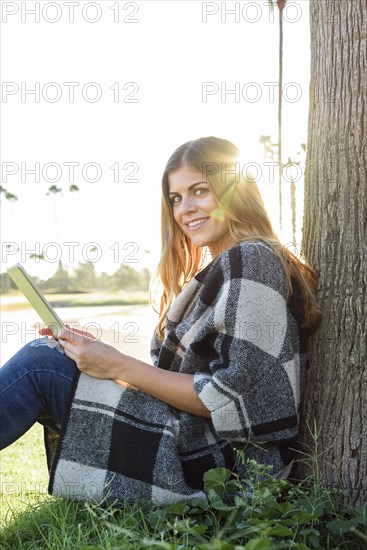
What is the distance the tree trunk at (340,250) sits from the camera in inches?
109

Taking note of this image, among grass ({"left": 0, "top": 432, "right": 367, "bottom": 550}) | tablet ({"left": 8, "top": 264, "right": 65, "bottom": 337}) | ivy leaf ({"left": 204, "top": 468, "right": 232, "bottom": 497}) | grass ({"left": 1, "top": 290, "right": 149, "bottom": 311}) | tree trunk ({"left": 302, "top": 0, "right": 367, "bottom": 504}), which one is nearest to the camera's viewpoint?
grass ({"left": 0, "top": 432, "right": 367, "bottom": 550})

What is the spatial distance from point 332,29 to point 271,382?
1.48 meters

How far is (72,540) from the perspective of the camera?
2.49m

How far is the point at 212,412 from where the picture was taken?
2.61m

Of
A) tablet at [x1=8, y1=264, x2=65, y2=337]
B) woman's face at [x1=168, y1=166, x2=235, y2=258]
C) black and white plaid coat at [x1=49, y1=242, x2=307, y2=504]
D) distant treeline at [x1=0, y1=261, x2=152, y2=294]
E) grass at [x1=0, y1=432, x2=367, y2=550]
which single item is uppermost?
woman's face at [x1=168, y1=166, x2=235, y2=258]

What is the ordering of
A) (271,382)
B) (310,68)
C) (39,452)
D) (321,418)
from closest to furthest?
(271,382), (321,418), (310,68), (39,452)

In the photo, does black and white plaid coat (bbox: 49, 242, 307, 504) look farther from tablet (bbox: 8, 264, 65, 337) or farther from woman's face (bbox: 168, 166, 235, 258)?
woman's face (bbox: 168, 166, 235, 258)

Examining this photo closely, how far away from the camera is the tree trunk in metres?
2.78

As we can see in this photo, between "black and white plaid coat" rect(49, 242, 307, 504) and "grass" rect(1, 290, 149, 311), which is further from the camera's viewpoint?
"grass" rect(1, 290, 149, 311)

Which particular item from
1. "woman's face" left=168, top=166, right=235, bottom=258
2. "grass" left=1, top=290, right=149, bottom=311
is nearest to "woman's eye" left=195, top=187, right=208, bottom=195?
"woman's face" left=168, top=166, right=235, bottom=258

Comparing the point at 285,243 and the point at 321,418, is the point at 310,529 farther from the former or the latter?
the point at 285,243

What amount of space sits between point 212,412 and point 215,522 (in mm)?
394

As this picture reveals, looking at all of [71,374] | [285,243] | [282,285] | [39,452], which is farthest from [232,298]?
[39,452]

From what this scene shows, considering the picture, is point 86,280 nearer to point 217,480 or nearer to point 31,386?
point 31,386
